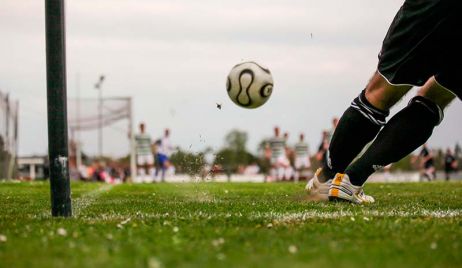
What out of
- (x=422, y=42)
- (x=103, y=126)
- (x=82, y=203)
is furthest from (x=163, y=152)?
(x=422, y=42)

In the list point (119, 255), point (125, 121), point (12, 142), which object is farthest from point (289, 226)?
point (125, 121)

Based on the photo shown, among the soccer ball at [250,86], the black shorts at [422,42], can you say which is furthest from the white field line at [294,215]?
the soccer ball at [250,86]

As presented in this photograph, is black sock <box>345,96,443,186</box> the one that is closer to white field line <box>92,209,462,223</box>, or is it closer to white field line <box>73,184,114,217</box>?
white field line <box>92,209,462,223</box>

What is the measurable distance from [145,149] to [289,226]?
75.0ft

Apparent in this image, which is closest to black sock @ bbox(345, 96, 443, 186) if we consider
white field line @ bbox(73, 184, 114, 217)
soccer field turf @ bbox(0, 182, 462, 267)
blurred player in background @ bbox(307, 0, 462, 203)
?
blurred player in background @ bbox(307, 0, 462, 203)

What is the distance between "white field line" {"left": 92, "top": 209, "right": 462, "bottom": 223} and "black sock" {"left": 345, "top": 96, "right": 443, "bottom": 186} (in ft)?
2.50

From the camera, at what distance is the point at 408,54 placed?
Answer: 5.23m

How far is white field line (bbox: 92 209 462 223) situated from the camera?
4711mm

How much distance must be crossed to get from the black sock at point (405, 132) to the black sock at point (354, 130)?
107 mm

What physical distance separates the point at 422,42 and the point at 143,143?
22092mm

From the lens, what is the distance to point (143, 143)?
26.8 m

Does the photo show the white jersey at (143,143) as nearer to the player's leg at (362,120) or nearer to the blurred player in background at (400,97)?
the blurred player in background at (400,97)

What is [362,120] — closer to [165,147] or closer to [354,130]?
[354,130]

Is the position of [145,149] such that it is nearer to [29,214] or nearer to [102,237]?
[29,214]
